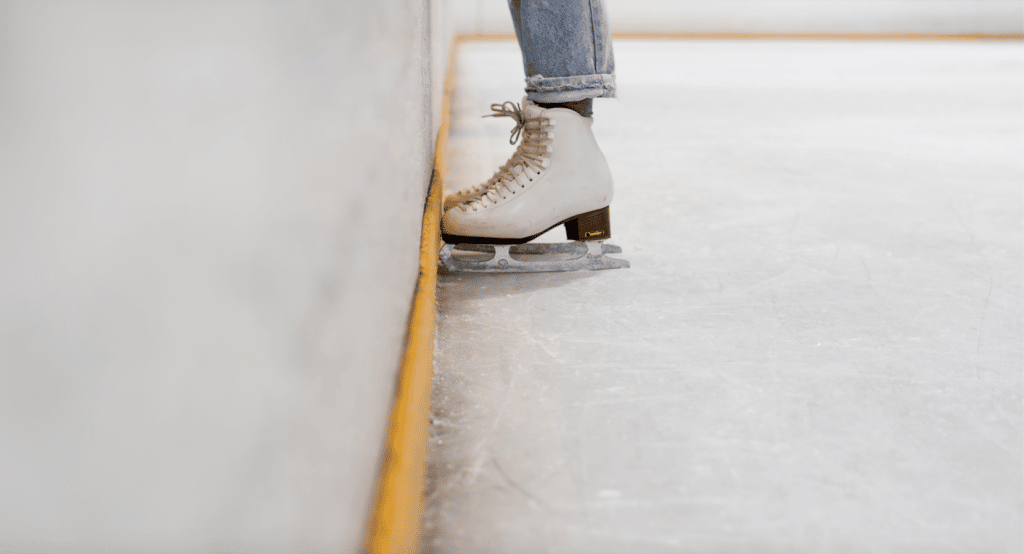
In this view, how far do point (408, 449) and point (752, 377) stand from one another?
435mm

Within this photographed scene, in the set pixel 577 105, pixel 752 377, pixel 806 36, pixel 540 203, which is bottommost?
pixel 806 36

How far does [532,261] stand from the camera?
44.7 inches

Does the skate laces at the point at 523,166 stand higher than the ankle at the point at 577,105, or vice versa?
the ankle at the point at 577,105

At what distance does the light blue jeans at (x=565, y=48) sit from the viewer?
41.0 inches

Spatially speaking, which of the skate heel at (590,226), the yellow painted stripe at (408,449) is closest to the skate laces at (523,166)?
the skate heel at (590,226)

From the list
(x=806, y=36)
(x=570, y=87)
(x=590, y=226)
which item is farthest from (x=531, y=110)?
(x=806, y=36)

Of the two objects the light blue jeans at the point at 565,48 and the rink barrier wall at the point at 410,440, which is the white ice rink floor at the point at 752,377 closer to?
the rink barrier wall at the point at 410,440

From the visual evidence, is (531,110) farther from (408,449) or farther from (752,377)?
(408,449)

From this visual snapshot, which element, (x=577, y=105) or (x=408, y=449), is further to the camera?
(x=577, y=105)

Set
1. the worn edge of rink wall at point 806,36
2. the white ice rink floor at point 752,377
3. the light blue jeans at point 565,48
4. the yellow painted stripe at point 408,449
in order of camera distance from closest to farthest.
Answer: the yellow painted stripe at point 408,449 < the white ice rink floor at point 752,377 < the light blue jeans at point 565,48 < the worn edge of rink wall at point 806,36

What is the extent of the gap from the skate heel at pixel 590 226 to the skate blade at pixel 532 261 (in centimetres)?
1

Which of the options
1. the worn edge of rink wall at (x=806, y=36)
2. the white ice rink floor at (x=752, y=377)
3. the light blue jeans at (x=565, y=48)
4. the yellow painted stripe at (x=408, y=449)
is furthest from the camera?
the worn edge of rink wall at (x=806, y=36)

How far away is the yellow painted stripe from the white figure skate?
30cm

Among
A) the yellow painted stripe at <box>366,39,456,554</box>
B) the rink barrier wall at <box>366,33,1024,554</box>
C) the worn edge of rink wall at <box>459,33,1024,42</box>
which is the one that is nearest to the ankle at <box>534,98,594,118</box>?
the rink barrier wall at <box>366,33,1024,554</box>
